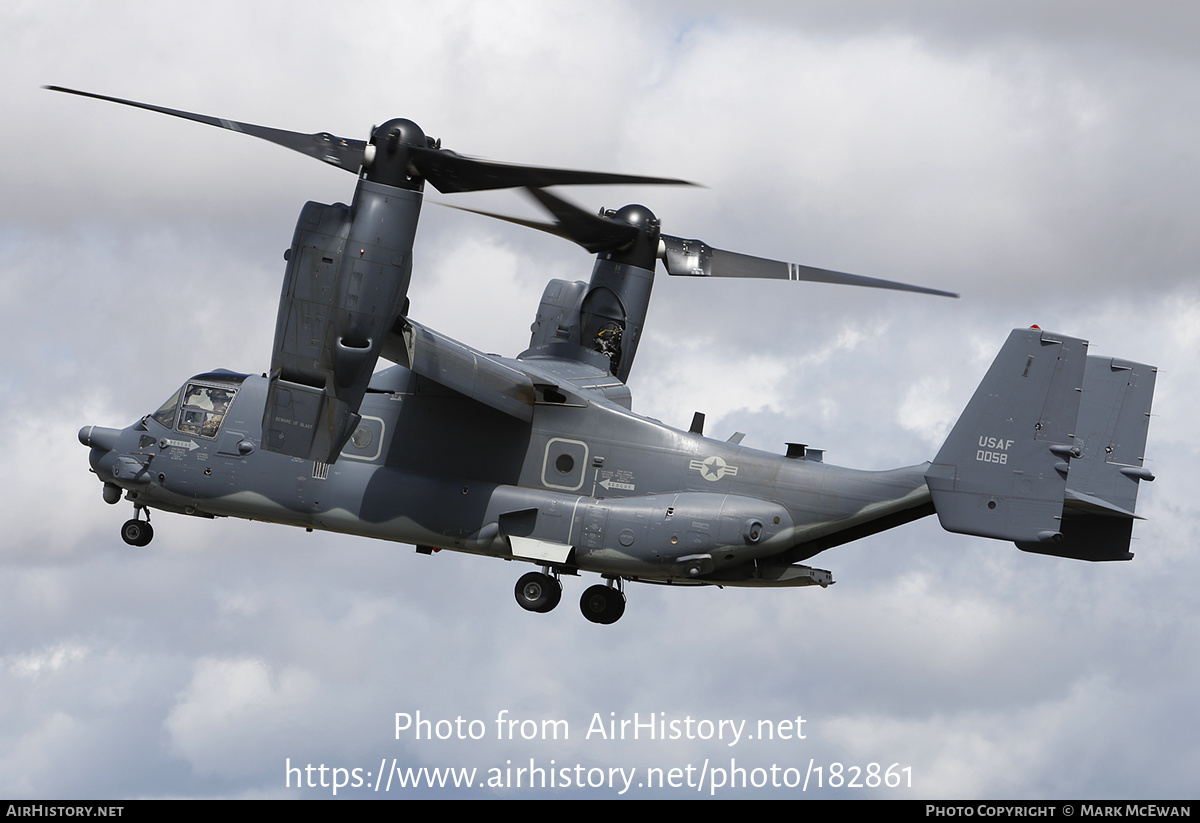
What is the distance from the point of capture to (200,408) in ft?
80.9

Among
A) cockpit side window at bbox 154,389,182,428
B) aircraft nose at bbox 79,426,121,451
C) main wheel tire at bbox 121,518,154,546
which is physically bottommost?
main wheel tire at bbox 121,518,154,546

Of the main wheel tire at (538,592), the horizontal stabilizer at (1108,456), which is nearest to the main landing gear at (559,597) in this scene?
the main wheel tire at (538,592)

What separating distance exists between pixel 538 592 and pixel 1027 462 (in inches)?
310

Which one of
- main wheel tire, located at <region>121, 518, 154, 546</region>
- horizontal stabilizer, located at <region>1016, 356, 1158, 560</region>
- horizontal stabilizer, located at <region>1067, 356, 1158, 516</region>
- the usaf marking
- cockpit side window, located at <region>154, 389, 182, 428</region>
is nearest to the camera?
the usaf marking

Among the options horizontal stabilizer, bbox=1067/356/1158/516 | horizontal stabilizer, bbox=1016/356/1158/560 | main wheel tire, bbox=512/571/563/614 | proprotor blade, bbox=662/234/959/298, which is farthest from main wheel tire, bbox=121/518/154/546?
horizontal stabilizer, bbox=1067/356/1158/516

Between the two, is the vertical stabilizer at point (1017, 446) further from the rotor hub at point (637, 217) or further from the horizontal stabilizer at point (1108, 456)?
the rotor hub at point (637, 217)

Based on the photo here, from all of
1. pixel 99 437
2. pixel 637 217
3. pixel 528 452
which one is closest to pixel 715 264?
pixel 637 217

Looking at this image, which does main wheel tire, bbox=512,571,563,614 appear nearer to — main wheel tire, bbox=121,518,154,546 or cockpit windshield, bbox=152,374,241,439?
cockpit windshield, bbox=152,374,241,439

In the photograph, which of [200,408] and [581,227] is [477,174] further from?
[200,408]

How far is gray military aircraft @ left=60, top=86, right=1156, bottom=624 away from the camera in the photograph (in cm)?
1973

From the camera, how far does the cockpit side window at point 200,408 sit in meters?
24.5

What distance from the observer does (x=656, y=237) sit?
2689 cm

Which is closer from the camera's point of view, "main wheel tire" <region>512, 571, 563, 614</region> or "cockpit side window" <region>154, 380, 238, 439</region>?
"main wheel tire" <region>512, 571, 563, 614</region>

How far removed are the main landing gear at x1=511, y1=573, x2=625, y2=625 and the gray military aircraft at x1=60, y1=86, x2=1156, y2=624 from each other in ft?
0.11
